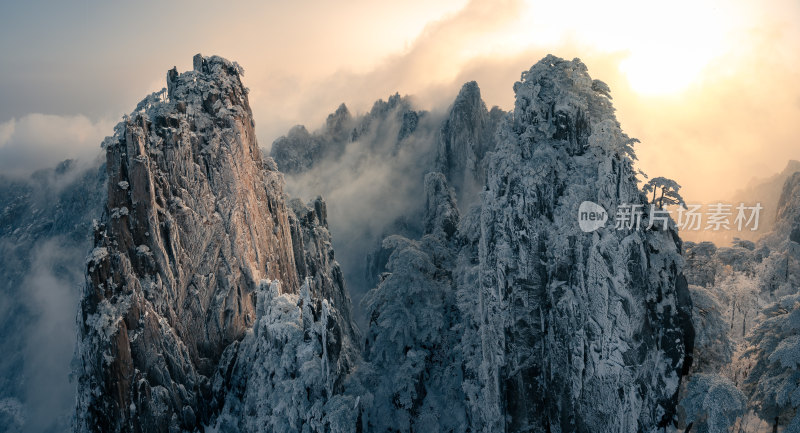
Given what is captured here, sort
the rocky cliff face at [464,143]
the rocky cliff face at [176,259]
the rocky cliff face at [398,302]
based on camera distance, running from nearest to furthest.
Result: the rocky cliff face at [398,302], the rocky cliff face at [176,259], the rocky cliff face at [464,143]

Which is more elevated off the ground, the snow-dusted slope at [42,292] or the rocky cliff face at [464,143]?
the rocky cliff face at [464,143]

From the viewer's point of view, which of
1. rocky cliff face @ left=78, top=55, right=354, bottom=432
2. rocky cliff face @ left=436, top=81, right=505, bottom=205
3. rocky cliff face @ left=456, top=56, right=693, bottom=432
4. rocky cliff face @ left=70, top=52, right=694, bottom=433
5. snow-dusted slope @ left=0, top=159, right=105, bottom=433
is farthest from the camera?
rocky cliff face @ left=436, top=81, right=505, bottom=205

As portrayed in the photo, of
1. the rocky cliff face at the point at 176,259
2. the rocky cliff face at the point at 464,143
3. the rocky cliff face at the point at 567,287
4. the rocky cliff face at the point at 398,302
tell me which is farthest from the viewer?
the rocky cliff face at the point at 464,143

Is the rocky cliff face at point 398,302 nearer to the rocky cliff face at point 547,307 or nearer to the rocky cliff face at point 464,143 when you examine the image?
the rocky cliff face at point 547,307

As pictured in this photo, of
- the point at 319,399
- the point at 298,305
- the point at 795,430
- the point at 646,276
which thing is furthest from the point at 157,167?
the point at 795,430

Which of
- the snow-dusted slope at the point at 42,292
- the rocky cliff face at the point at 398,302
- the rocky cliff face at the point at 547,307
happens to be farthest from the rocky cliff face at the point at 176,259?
the snow-dusted slope at the point at 42,292

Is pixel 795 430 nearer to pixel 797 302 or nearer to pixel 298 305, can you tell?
pixel 797 302

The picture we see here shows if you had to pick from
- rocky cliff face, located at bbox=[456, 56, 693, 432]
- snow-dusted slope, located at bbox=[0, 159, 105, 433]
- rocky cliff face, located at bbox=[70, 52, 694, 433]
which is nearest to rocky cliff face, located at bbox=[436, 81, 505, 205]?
rocky cliff face, located at bbox=[70, 52, 694, 433]

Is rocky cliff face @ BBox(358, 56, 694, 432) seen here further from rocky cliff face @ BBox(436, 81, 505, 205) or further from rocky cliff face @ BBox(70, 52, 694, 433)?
rocky cliff face @ BBox(436, 81, 505, 205)
